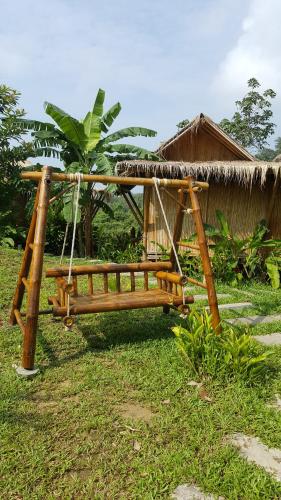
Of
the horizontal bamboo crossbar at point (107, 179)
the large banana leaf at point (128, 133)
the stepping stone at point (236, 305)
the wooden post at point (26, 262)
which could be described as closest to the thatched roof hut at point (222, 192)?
the large banana leaf at point (128, 133)

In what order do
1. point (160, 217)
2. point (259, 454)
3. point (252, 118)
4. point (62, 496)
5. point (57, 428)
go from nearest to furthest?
1. point (62, 496)
2. point (259, 454)
3. point (57, 428)
4. point (160, 217)
5. point (252, 118)

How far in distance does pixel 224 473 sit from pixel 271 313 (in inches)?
150

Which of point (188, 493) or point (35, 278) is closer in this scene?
point (188, 493)

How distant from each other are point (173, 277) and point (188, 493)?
8.24ft

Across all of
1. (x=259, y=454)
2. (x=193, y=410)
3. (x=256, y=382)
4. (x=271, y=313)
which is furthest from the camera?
(x=271, y=313)

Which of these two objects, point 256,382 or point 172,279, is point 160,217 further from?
point 256,382

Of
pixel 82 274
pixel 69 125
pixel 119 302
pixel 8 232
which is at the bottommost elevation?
pixel 119 302

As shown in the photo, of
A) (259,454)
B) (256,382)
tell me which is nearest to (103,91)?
(256,382)

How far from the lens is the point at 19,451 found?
238 centimetres

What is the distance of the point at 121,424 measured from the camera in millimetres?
2707

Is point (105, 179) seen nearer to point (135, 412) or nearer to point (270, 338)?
point (135, 412)

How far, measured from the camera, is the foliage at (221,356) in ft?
10.8

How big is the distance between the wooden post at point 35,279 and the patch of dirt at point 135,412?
0.99 m

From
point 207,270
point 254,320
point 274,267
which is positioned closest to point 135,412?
point 207,270
